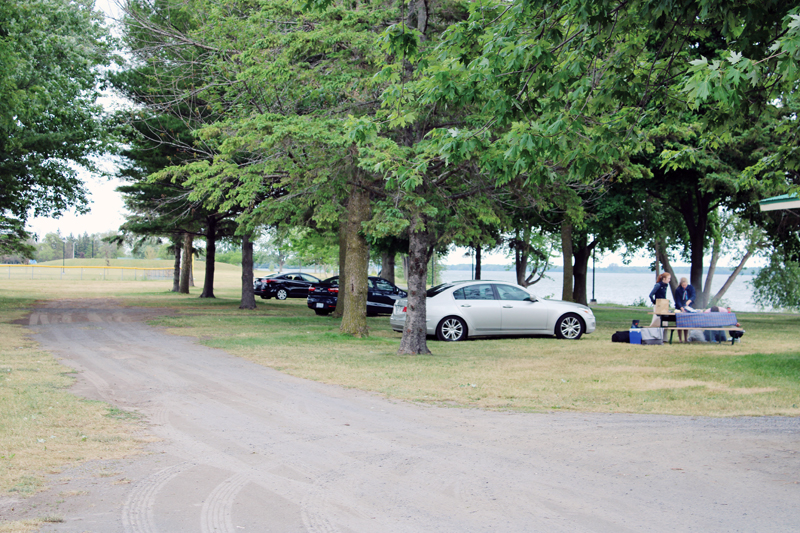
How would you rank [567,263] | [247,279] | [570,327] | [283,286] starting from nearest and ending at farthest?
[570,327] → [567,263] → [247,279] → [283,286]

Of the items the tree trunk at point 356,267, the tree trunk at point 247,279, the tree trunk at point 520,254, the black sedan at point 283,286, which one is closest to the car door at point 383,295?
the tree trunk at point 247,279

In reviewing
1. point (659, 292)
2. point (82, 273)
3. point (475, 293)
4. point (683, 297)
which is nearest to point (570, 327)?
point (659, 292)

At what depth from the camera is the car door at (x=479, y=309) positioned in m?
16.4

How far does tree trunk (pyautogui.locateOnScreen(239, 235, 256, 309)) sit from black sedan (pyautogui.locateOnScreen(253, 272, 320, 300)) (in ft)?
32.4

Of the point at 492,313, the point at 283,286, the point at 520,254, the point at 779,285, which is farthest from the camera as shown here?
the point at 779,285

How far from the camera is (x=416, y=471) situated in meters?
5.47

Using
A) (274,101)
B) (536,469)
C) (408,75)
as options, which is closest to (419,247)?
(408,75)

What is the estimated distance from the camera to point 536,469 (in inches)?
219

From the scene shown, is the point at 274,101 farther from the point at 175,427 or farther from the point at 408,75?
the point at 175,427

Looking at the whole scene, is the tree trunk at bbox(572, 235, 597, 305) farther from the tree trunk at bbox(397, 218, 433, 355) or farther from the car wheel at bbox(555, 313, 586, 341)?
the tree trunk at bbox(397, 218, 433, 355)

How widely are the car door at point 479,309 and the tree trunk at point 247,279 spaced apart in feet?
49.0

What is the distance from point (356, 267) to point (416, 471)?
11.0 metres

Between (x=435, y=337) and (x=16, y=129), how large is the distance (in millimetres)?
14178

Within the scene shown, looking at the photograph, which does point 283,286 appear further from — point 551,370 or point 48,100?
point 551,370
